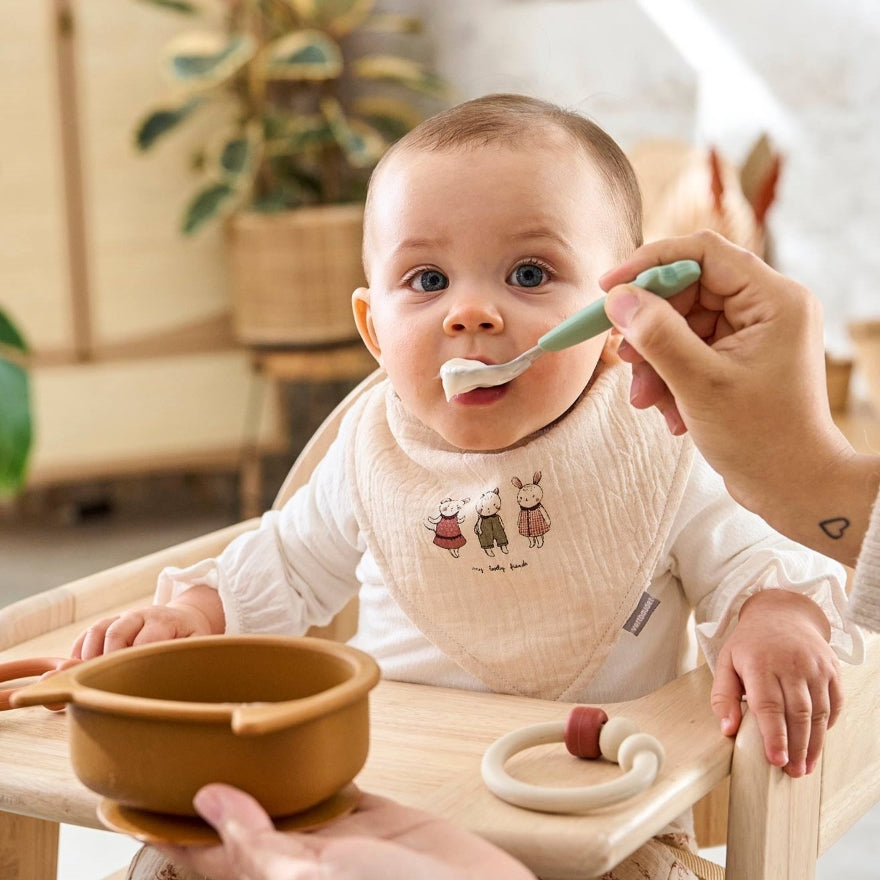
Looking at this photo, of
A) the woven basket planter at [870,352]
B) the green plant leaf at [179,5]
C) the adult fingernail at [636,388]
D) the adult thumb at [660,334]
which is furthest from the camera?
the green plant leaf at [179,5]

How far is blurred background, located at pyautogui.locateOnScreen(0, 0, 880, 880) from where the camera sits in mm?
2850

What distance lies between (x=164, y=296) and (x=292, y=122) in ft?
1.83

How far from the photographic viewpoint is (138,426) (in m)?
3.39

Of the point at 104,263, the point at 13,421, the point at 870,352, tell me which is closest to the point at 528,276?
the point at 13,421

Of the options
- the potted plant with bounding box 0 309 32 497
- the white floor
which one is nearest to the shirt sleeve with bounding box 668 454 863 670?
the potted plant with bounding box 0 309 32 497

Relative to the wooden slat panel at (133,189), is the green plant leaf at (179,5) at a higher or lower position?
higher

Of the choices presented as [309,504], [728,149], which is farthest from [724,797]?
[728,149]

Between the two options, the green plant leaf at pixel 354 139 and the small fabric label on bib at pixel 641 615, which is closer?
the small fabric label on bib at pixel 641 615

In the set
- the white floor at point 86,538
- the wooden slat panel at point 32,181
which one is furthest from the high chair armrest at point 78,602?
the wooden slat panel at point 32,181

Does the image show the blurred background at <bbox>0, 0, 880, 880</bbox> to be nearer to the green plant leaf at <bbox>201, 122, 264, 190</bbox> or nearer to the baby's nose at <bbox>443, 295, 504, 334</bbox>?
the green plant leaf at <bbox>201, 122, 264, 190</bbox>

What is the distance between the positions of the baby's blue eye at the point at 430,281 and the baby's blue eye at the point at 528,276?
2.0 inches

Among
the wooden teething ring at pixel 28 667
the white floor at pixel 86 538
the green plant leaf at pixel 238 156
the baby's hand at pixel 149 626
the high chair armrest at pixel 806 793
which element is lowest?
the white floor at pixel 86 538

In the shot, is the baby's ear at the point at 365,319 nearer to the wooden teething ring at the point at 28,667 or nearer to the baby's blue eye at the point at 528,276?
the baby's blue eye at the point at 528,276

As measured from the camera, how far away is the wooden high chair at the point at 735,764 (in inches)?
29.5
